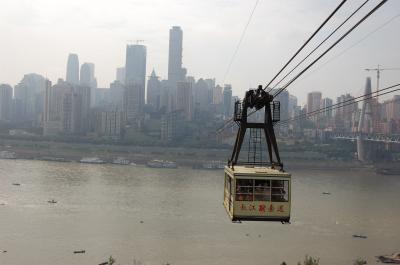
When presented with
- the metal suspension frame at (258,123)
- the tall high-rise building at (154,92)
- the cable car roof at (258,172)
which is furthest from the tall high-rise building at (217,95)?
the cable car roof at (258,172)

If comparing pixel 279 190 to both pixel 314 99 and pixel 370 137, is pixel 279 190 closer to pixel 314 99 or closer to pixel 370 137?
pixel 370 137

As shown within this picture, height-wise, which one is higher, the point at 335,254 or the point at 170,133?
the point at 170,133

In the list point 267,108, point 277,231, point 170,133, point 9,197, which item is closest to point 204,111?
point 170,133

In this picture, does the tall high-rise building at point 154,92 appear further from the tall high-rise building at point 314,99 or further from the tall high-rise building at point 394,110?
the tall high-rise building at point 394,110

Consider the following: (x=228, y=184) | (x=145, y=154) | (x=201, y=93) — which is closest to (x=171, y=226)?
(x=228, y=184)

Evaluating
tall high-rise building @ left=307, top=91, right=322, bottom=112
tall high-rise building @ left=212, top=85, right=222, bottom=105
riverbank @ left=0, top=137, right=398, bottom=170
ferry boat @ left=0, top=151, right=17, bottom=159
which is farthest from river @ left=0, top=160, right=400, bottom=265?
tall high-rise building @ left=212, top=85, right=222, bottom=105

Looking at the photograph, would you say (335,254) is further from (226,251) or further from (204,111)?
(204,111)
